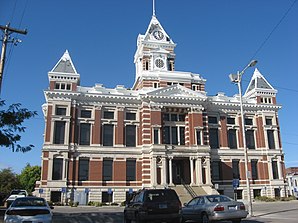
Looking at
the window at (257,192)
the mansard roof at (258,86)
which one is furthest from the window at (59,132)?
the mansard roof at (258,86)

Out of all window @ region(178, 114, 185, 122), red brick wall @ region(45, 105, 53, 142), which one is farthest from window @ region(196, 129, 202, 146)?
red brick wall @ region(45, 105, 53, 142)

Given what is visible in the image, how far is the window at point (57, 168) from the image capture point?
130ft

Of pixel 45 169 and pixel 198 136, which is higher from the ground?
pixel 198 136

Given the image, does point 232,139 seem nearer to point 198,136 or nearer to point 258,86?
point 198,136

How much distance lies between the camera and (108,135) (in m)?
43.5

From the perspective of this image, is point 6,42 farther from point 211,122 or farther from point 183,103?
point 211,122

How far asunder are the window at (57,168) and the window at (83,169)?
2.53 meters

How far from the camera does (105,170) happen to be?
138ft

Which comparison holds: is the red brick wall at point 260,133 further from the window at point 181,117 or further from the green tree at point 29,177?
the green tree at point 29,177

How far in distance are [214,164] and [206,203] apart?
29769mm

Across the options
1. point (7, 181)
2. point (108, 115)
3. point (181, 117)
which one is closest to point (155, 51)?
point (181, 117)

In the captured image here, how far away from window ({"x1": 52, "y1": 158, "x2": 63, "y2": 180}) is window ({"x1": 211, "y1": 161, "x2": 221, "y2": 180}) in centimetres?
2073

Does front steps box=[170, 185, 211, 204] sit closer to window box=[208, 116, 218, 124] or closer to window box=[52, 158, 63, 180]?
window box=[208, 116, 218, 124]

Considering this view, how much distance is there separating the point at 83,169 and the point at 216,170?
61.3 feet
